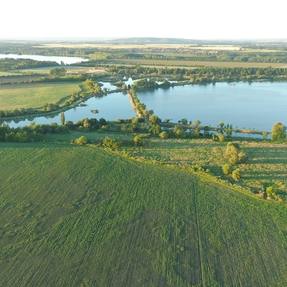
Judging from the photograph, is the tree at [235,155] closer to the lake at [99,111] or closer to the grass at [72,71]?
the lake at [99,111]

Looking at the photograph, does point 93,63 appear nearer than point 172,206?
No

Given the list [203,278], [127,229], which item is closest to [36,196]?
[127,229]

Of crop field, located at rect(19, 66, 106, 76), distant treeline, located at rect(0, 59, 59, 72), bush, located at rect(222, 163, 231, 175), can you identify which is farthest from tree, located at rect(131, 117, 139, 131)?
distant treeline, located at rect(0, 59, 59, 72)

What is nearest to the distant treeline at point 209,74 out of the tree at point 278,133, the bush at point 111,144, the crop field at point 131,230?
the tree at point 278,133

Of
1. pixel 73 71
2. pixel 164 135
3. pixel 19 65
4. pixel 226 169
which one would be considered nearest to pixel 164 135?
pixel 164 135

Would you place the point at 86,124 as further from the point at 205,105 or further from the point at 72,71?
the point at 72,71

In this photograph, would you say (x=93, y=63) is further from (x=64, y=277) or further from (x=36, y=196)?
(x=64, y=277)
